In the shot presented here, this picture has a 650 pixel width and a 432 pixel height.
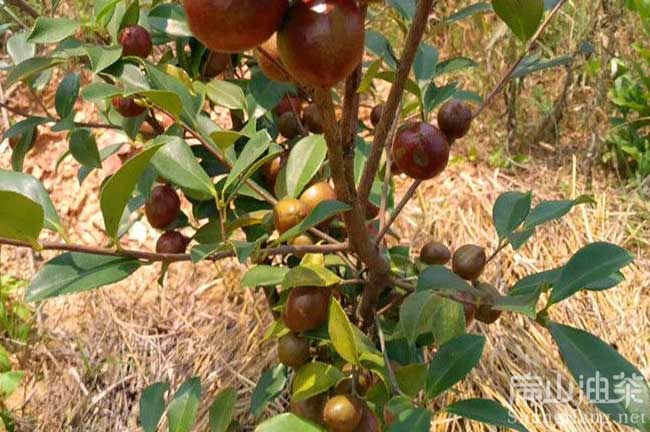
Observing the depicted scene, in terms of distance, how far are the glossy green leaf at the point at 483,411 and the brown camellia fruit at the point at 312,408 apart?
0.61 ft

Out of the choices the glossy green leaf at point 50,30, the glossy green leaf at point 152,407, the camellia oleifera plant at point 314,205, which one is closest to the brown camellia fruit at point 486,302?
the camellia oleifera plant at point 314,205

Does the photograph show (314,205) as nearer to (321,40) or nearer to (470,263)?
(470,263)

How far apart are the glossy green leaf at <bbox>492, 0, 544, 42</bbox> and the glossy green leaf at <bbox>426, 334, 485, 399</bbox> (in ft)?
1.04

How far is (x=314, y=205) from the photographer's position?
73 cm

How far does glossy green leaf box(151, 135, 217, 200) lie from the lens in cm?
75

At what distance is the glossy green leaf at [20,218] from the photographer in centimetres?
53

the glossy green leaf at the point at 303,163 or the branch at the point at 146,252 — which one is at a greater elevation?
the glossy green leaf at the point at 303,163

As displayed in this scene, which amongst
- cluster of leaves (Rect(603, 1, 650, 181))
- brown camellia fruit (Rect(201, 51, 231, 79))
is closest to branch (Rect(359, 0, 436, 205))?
brown camellia fruit (Rect(201, 51, 231, 79))

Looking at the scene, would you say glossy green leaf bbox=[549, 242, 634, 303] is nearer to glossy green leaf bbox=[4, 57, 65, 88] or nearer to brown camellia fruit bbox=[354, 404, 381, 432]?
brown camellia fruit bbox=[354, 404, 381, 432]

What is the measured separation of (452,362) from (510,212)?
0.70 ft

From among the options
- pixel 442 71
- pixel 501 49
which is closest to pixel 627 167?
pixel 501 49

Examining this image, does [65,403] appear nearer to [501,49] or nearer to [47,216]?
[47,216]

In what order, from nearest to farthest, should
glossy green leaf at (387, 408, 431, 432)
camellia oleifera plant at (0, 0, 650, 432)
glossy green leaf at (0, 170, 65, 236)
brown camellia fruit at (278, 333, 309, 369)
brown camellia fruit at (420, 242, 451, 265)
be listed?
camellia oleifera plant at (0, 0, 650, 432)
glossy green leaf at (387, 408, 431, 432)
glossy green leaf at (0, 170, 65, 236)
brown camellia fruit at (278, 333, 309, 369)
brown camellia fruit at (420, 242, 451, 265)

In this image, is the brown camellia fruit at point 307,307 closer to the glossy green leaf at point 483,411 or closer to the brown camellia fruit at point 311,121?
the glossy green leaf at point 483,411
